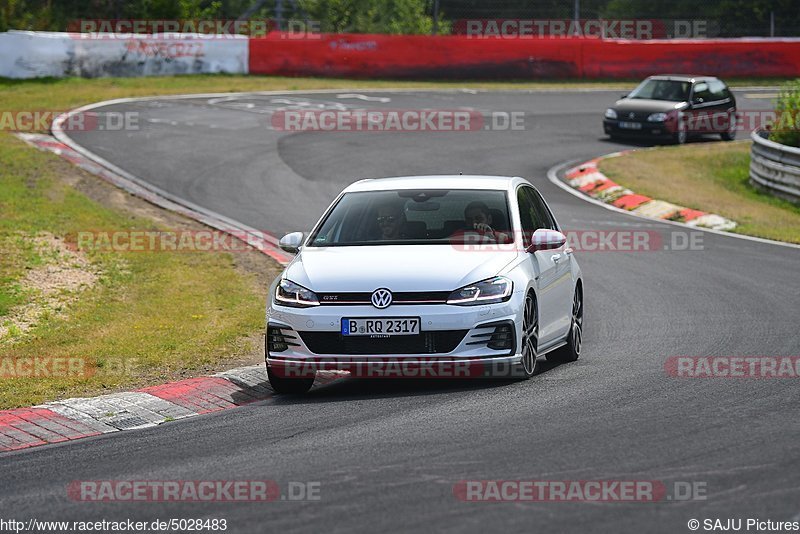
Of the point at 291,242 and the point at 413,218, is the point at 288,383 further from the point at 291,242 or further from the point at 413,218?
the point at 413,218

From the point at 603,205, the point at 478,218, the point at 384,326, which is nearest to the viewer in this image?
the point at 384,326

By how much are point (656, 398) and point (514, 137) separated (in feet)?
67.9

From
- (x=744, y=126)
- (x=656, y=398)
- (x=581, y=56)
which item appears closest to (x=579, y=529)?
(x=656, y=398)

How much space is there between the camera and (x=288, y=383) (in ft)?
30.2

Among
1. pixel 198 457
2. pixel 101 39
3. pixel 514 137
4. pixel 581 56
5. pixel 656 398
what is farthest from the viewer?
pixel 581 56

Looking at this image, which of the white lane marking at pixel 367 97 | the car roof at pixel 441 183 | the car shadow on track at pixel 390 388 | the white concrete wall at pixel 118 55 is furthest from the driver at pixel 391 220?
the white concrete wall at pixel 118 55

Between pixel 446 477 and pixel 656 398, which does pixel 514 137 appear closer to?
pixel 656 398

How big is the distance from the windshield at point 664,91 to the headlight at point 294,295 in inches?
889

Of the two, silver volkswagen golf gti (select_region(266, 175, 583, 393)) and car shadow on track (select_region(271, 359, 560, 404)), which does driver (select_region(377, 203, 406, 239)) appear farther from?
car shadow on track (select_region(271, 359, 560, 404))

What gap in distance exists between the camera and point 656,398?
831 cm

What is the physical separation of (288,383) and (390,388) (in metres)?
0.73

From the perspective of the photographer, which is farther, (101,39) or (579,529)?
(101,39)

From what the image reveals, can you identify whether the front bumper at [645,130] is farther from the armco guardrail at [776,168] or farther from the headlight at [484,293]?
the headlight at [484,293]

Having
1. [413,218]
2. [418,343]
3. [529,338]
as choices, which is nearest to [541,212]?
[413,218]
